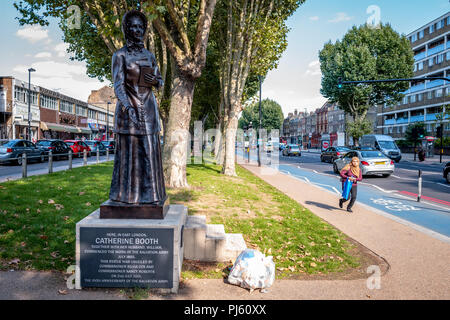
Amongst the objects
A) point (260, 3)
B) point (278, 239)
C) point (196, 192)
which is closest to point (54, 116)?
point (260, 3)

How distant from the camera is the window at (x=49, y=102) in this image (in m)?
47.4

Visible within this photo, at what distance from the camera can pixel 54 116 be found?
5056cm

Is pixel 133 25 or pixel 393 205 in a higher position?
pixel 133 25

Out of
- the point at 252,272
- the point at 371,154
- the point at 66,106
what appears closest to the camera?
the point at 252,272

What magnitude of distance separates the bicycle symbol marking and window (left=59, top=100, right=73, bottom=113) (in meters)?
53.4

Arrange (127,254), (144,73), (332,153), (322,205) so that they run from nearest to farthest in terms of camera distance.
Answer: (127,254) → (144,73) → (322,205) → (332,153)

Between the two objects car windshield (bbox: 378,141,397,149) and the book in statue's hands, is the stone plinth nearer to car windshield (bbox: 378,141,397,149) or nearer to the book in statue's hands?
the book in statue's hands

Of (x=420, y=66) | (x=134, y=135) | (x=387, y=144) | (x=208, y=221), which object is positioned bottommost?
(x=208, y=221)

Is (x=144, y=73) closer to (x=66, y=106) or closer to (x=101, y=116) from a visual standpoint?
(x=66, y=106)

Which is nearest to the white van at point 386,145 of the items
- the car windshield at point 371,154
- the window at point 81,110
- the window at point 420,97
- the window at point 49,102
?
the car windshield at point 371,154

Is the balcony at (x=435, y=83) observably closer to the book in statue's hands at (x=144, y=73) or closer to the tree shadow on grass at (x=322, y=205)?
the tree shadow on grass at (x=322, y=205)

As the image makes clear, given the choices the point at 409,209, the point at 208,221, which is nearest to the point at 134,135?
the point at 208,221

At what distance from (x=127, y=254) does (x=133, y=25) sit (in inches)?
115

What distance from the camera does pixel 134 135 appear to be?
4.31 meters
